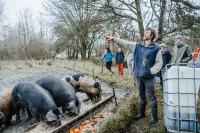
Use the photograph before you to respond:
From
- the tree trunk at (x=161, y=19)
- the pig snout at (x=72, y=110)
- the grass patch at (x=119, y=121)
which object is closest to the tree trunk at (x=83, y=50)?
the tree trunk at (x=161, y=19)

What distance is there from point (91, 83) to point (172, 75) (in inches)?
117

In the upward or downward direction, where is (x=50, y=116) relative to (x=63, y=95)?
downward

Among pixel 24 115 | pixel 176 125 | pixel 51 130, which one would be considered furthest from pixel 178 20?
pixel 24 115

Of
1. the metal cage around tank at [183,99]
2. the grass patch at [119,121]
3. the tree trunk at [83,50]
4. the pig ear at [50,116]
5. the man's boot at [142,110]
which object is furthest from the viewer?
the tree trunk at [83,50]

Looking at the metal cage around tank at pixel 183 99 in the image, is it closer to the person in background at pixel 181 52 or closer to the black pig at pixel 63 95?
the black pig at pixel 63 95

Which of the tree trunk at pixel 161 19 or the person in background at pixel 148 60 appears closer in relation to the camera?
the person in background at pixel 148 60

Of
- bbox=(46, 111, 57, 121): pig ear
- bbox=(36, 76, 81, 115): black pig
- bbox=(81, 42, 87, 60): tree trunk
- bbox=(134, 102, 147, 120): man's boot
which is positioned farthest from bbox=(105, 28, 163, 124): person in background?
bbox=(81, 42, 87, 60): tree trunk

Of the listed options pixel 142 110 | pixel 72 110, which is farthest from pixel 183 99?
pixel 72 110

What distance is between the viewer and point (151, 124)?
299 cm

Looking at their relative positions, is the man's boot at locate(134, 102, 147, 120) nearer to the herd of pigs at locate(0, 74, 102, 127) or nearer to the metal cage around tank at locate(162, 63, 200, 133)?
the metal cage around tank at locate(162, 63, 200, 133)

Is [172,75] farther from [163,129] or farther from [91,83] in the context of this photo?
[91,83]

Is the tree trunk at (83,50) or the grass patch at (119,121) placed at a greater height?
the tree trunk at (83,50)

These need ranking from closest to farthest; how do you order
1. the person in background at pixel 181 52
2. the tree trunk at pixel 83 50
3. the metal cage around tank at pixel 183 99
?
the metal cage around tank at pixel 183 99 < the person in background at pixel 181 52 < the tree trunk at pixel 83 50

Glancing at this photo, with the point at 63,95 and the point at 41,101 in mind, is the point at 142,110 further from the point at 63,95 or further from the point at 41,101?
the point at 41,101
